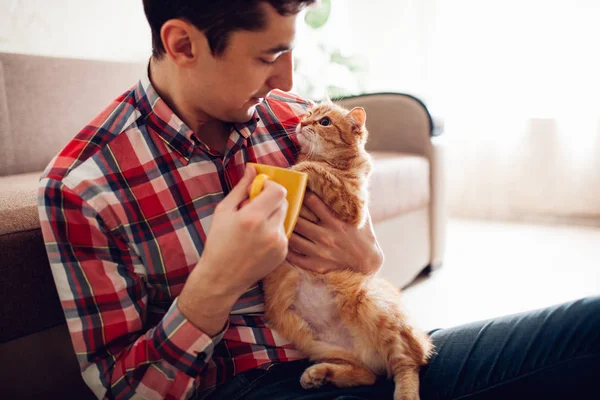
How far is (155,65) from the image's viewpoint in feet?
2.82

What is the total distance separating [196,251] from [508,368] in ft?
1.79

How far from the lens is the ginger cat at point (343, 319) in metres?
0.83

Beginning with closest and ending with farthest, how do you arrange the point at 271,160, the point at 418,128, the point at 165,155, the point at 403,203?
the point at 165,155, the point at 271,160, the point at 403,203, the point at 418,128

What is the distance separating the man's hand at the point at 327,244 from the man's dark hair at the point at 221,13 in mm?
393

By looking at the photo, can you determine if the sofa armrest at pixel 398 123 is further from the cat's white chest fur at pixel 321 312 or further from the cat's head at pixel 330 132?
the cat's white chest fur at pixel 321 312

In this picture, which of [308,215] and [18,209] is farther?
[308,215]

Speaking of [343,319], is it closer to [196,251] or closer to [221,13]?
[196,251]

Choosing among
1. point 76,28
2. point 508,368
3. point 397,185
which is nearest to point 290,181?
point 508,368

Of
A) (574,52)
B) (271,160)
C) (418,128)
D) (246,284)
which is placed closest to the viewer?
(246,284)

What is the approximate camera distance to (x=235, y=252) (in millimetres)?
622

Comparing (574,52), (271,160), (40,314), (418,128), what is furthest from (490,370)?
(574,52)

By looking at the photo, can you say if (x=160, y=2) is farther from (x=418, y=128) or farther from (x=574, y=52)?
(x=574, y=52)

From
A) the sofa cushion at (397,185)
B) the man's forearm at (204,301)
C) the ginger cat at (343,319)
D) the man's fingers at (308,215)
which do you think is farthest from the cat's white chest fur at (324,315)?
the sofa cushion at (397,185)

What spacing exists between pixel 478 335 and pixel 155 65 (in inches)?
30.1
